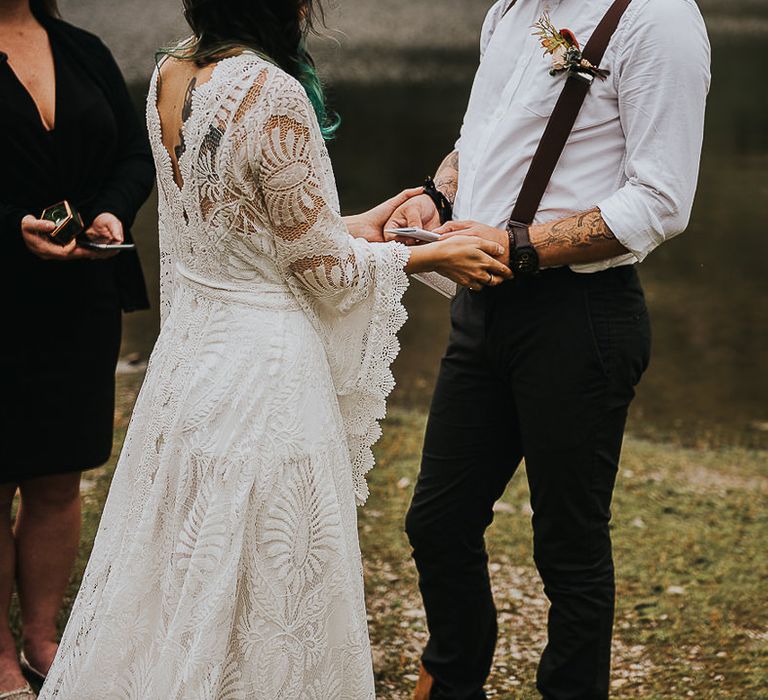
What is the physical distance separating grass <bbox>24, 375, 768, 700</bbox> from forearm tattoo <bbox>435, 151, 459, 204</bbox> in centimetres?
147

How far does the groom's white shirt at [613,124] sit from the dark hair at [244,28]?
0.53m

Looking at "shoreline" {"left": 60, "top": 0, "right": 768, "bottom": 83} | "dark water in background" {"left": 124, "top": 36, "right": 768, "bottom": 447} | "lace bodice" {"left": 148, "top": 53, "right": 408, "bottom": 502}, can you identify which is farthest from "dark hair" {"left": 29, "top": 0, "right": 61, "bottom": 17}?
"shoreline" {"left": 60, "top": 0, "right": 768, "bottom": 83}

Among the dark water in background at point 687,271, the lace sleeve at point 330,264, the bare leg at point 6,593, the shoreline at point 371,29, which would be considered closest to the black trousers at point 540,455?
the lace sleeve at point 330,264

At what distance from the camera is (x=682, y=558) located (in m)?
4.26

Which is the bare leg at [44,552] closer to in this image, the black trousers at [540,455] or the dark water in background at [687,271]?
the black trousers at [540,455]

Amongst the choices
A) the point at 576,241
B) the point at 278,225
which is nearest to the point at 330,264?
the point at 278,225

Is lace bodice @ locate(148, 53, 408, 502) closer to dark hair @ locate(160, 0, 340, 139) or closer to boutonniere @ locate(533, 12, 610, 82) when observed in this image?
dark hair @ locate(160, 0, 340, 139)

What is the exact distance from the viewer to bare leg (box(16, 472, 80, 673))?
3258 millimetres

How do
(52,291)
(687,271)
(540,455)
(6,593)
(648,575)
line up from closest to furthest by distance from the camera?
(540,455) < (52,291) < (6,593) < (648,575) < (687,271)

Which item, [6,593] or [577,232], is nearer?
[577,232]

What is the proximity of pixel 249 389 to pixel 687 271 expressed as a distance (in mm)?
6834

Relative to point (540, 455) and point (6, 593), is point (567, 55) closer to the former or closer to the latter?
point (540, 455)

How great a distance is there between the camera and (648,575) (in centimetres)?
412

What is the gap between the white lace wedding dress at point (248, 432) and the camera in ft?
7.51
